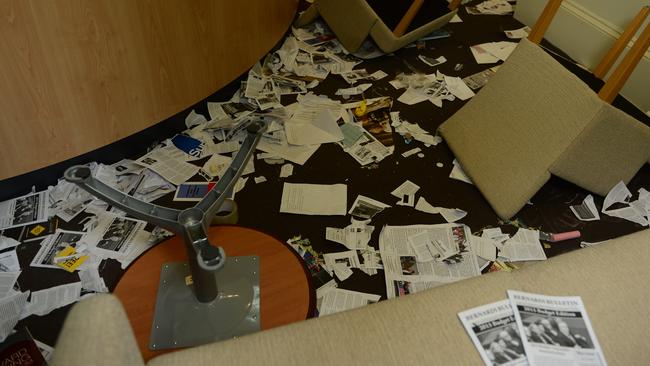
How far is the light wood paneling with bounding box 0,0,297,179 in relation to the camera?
1571mm

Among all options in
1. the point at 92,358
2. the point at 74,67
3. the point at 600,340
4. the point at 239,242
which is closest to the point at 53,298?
the point at 239,242

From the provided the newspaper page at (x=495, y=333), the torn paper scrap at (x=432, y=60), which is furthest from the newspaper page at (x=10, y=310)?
the torn paper scrap at (x=432, y=60)

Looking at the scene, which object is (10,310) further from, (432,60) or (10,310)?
(432,60)

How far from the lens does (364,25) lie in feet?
8.79

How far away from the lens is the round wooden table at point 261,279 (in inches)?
50.7

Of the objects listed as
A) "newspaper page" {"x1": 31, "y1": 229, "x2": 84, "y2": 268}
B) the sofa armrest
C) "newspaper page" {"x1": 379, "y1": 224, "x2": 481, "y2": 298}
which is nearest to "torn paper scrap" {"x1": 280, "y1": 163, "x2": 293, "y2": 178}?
"newspaper page" {"x1": 379, "y1": 224, "x2": 481, "y2": 298}

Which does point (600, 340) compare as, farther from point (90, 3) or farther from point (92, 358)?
point (90, 3)

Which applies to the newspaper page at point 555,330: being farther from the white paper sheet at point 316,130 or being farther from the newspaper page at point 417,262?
the white paper sheet at point 316,130

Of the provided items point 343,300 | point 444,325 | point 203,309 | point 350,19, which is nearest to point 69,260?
point 203,309

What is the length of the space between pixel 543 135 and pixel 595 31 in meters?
1.29

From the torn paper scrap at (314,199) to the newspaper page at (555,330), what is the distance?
986 mm

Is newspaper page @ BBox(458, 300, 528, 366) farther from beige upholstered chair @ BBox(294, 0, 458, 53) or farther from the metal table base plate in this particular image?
beige upholstered chair @ BBox(294, 0, 458, 53)

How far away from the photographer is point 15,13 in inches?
58.3

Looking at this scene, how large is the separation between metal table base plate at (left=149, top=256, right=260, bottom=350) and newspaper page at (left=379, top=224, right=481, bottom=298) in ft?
1.77
